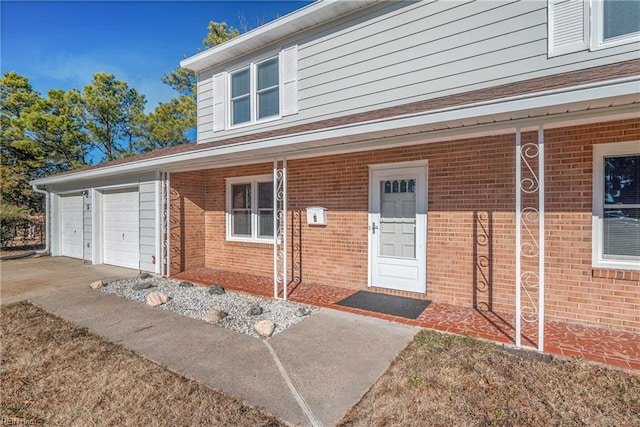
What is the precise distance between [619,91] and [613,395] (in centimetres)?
261

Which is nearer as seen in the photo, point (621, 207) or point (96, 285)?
point (621, 207)

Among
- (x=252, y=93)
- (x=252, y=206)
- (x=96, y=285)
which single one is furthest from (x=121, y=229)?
(x=252, y=93)

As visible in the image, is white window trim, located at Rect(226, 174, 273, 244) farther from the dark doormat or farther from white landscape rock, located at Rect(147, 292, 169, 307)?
the dark doormat

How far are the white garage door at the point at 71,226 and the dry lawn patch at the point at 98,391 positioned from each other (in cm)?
797

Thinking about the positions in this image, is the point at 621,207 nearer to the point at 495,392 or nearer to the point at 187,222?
the point at 495,392

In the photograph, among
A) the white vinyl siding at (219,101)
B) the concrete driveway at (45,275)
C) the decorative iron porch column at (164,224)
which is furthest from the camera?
the white vinyl siding at (219,101)

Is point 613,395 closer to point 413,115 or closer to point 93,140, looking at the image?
point 413,115

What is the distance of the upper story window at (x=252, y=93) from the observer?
7.08m

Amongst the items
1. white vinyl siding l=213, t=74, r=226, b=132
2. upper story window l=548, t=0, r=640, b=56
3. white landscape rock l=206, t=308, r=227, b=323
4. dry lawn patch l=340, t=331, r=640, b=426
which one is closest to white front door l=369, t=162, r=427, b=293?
dry lawn patch l=340, t=331, r=640, b=426

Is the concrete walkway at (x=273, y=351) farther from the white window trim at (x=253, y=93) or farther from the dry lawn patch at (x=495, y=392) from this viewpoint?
the white window trim at (x=253, y=93)

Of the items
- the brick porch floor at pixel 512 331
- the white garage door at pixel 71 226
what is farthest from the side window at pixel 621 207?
the white garage door at pixel 71 226

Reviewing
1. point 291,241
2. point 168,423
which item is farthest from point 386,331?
point 291,241

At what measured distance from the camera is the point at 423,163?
5.27 meters

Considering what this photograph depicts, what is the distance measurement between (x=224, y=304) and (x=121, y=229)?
18.0ft
